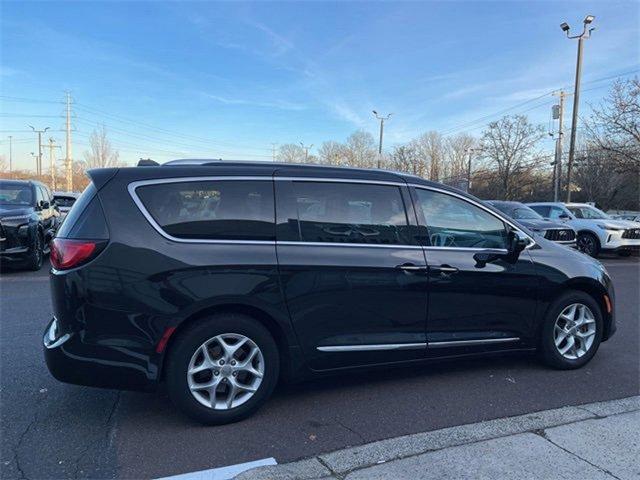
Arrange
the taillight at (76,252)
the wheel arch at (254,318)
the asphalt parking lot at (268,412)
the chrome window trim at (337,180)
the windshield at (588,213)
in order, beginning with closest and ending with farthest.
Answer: the asphalt parking lot at (268,412) < the taillight at (76,252) < the wheel arch at (254,318) < the chrome window trim at (337,180) < the windshield at (588,213)

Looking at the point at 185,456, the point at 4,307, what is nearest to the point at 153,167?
the point at 185,456

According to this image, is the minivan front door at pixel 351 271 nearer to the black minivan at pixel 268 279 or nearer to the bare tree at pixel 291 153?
the black minivan at pixel 268 279

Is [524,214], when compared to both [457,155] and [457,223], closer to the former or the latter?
[457,223]

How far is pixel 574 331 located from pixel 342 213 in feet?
8.38

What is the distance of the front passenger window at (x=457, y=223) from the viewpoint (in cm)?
410

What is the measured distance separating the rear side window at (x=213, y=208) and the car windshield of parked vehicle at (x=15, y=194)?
27.5 feet

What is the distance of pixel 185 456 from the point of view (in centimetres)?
306

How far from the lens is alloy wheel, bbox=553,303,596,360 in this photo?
458cm

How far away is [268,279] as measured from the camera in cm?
346

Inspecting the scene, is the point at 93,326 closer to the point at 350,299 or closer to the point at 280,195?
the point at 280,195

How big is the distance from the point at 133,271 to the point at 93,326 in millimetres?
434

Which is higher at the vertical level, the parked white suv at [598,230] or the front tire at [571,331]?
the parked white suv at [598,230]

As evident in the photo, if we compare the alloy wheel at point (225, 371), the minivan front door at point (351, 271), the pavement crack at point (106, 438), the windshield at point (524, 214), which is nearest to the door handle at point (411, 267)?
the minivan front door at point (351, 271)

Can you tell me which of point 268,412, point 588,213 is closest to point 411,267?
point 268,412
